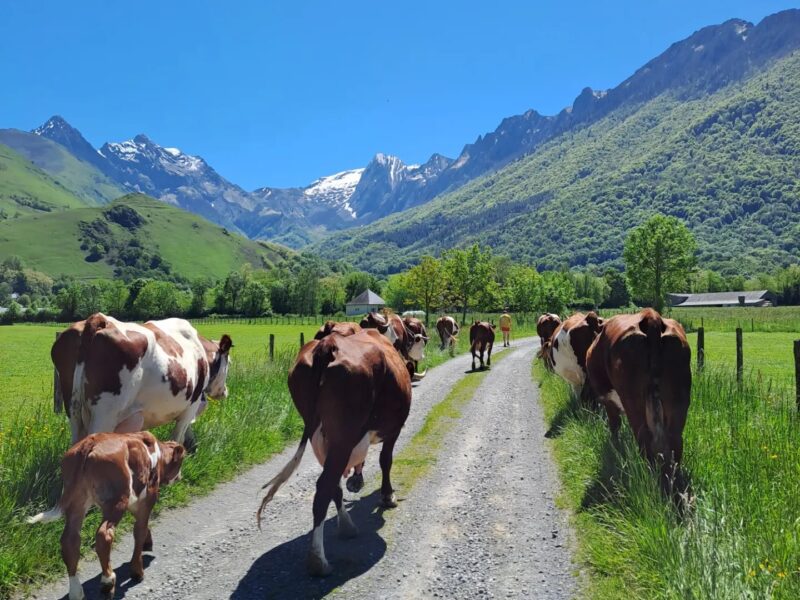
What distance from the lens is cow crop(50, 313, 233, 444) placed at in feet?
21.3

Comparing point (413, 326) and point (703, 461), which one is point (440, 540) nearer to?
point (703, 461)

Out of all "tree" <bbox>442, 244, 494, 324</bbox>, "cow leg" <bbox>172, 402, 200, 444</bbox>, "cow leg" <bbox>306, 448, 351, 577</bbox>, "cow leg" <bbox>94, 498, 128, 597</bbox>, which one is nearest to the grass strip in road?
"cow leg" <bbox>306, 448, 351, 577</bbox>

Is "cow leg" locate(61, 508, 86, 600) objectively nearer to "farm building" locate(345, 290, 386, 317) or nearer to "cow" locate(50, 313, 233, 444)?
"cow" locate(50, 313, 233, 444)

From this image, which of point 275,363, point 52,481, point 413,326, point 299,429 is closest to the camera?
point 52,481

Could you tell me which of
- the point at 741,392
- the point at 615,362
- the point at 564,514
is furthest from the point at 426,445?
the point at 741,392

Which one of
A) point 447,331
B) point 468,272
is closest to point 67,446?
point 447,331

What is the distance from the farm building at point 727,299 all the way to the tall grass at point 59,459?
140 m

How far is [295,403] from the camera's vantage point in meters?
5.95

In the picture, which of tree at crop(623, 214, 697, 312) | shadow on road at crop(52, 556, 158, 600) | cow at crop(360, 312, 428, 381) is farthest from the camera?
tree at crop(623, 214, 697, 312)

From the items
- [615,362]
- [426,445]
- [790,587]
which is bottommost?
[426,445]

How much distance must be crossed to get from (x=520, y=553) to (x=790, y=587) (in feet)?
8.38

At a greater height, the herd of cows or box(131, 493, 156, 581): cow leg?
the herd of cows

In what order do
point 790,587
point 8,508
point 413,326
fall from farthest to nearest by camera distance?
point 413,326
point 8,508
point 790,587

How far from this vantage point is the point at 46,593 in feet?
16.7
